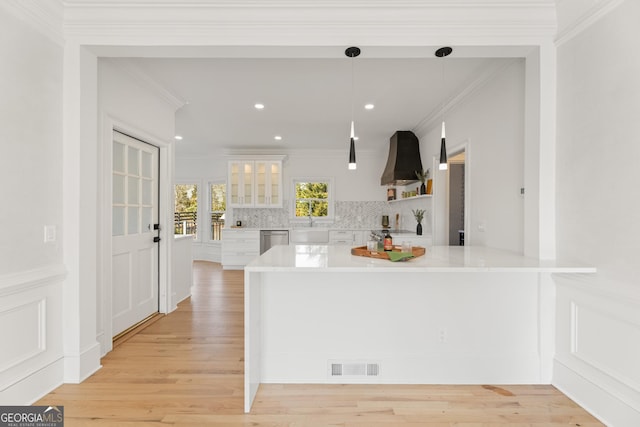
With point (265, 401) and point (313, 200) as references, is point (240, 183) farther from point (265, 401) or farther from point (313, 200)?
point (265, 401)

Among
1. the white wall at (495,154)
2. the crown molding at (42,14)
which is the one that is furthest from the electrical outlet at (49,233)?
the white wall at (495,154)

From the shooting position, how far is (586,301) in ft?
6.01

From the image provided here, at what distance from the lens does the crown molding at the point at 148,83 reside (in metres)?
2.67

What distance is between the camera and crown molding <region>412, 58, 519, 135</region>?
269cm

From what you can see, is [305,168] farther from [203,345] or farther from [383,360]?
[383,360]

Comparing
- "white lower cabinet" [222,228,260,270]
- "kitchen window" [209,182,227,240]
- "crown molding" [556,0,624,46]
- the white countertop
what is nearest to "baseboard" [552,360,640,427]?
the white countertop

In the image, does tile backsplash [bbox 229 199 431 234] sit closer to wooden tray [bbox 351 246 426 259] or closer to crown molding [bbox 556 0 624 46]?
wooden tray [bbox 351 246 426 259]

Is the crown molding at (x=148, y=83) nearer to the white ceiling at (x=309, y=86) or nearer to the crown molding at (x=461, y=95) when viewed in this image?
the white ceiling at (x=309, y=86)

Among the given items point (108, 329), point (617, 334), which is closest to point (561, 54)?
point (617, 334)

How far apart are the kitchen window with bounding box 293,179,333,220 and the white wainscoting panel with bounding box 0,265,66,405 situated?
5.04 metres

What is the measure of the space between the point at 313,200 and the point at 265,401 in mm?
5189

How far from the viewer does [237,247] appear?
635 cm

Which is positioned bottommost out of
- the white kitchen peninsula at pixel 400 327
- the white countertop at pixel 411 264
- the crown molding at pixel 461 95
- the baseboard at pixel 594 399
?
the baseboard at pixel 594 399

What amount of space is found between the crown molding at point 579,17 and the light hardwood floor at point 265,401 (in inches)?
90.9
